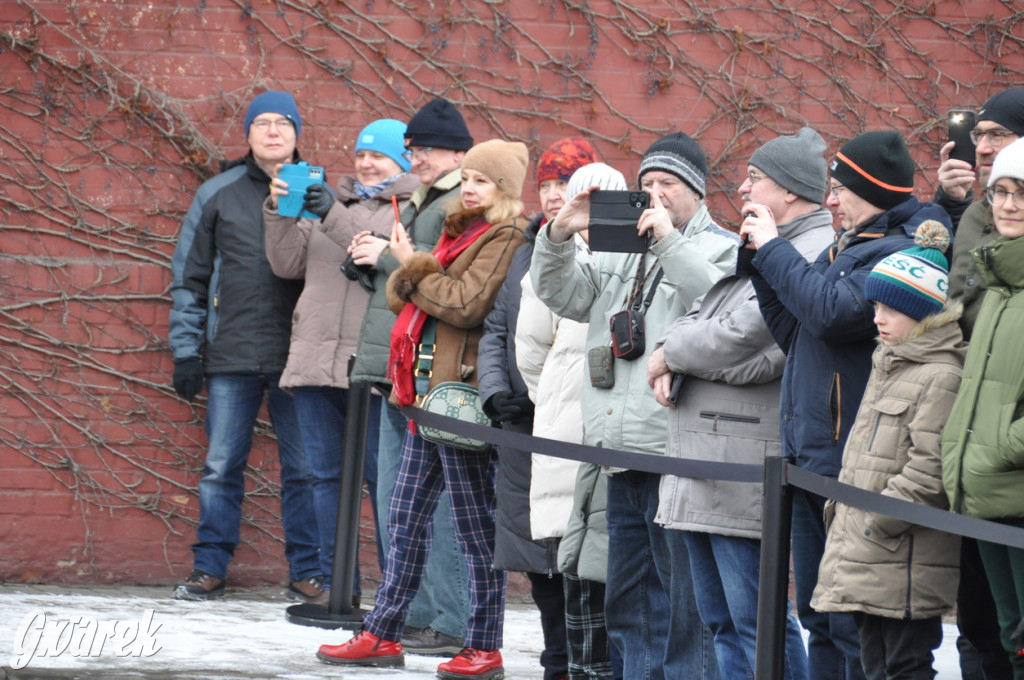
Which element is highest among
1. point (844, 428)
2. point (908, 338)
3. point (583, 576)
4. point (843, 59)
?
point (843, 59)

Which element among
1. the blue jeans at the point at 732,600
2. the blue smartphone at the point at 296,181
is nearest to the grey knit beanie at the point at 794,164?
the blue jeans at the point at 732,600

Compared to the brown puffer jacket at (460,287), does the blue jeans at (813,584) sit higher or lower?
lower

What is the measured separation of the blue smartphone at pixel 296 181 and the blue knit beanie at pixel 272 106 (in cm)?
44

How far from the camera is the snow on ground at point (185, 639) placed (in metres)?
4.80

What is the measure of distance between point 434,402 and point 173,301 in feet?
6.72

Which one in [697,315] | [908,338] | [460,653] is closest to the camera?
[908,338]

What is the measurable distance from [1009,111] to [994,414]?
1.17m

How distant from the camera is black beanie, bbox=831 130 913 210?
359cm

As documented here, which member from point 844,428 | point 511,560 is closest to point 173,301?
point 511,560

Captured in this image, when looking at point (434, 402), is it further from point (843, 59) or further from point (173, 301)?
point (843, 59)

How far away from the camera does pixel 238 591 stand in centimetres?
640

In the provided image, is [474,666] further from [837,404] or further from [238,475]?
[837,404]

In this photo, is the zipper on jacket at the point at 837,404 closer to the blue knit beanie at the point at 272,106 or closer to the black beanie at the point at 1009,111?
the black beanie at the point at 1009,111

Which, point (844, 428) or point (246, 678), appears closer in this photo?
point (844, 428)
